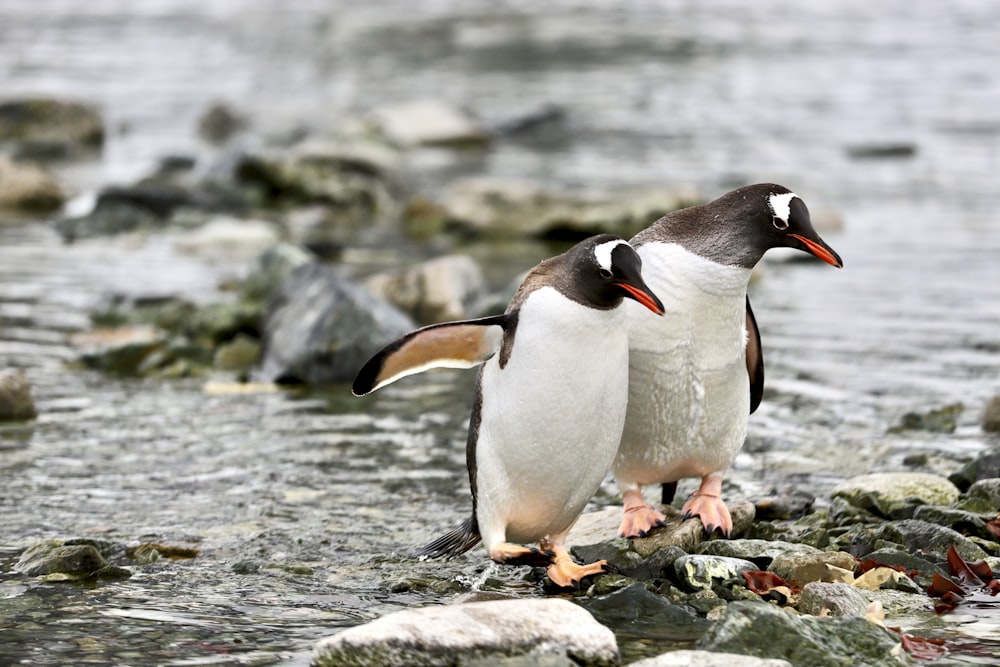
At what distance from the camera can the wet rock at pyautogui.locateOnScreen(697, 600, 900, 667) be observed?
13.9ft

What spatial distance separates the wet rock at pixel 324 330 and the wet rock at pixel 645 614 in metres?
4.18

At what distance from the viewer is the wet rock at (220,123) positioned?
20875mm

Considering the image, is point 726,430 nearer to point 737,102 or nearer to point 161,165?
point 161,165

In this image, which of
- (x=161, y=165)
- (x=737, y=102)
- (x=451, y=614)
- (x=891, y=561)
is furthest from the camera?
(x=737, y=102)

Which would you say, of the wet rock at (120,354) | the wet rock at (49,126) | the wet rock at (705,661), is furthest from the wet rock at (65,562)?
the wet rock at (49,126)

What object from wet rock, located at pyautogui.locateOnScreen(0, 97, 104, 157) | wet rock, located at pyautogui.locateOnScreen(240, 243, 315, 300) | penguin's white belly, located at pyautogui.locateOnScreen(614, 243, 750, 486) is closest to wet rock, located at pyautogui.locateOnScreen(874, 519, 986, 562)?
penguin's white belly, located at pyautogui.locateOnScreen(614, 243, 750, 486)

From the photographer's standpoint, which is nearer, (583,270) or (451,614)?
(451,614)

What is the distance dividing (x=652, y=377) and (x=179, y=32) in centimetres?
3014

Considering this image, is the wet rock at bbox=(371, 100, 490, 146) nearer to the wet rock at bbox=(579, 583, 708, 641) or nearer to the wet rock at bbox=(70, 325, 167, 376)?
the wet rock at bbox=(70, 325, 167, 376)

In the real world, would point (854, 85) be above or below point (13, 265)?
above

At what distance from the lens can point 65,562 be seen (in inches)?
206

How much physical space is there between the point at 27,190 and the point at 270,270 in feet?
18.1

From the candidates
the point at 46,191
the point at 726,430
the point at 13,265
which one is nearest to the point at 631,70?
the point at 46,191

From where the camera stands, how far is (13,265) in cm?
1212
